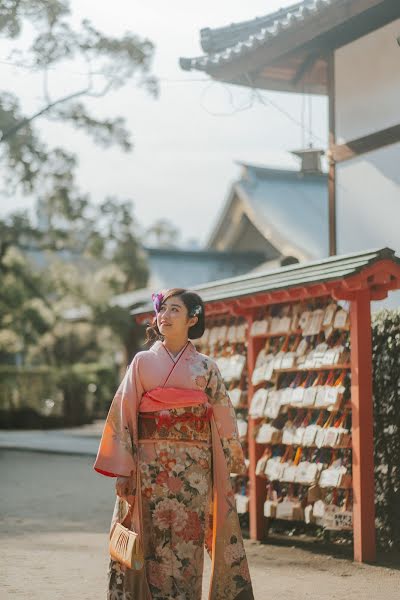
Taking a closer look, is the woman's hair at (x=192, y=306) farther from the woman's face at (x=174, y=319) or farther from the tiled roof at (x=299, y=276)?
the tiled roof at (x=299, y=276)

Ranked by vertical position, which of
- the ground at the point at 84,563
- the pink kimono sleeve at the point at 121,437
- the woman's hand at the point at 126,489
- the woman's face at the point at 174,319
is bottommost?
the ground at the point at 84,563

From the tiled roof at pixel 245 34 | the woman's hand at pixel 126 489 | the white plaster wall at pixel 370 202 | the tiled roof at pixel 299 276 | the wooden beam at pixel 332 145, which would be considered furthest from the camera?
the wooden beam at pixel 332 145

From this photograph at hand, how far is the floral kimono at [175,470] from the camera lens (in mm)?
5742

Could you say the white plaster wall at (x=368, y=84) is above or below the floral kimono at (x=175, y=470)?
above

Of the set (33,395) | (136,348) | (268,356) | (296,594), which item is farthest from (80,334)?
(296,594)

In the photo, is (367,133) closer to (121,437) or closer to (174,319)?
(174,319)

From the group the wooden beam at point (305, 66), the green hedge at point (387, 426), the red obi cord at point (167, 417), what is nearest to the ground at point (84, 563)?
the green hedge at point (387, 426)

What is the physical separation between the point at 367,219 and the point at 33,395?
72.0 feet

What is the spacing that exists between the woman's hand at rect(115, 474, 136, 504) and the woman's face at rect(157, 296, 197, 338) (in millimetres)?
899

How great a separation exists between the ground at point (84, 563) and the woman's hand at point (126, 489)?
1.41 m

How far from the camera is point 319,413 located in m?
8.88

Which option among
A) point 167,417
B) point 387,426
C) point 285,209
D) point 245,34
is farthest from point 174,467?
point 285,209

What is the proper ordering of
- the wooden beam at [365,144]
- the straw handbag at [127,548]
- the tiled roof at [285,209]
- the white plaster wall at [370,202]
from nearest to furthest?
the straw handbag at [127,548]
the wooden beam at [365,144]
the white plaster wall at [370,202]
the tiled roof at [285,209]

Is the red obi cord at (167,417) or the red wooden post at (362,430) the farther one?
the red wooden post at (362,430)
